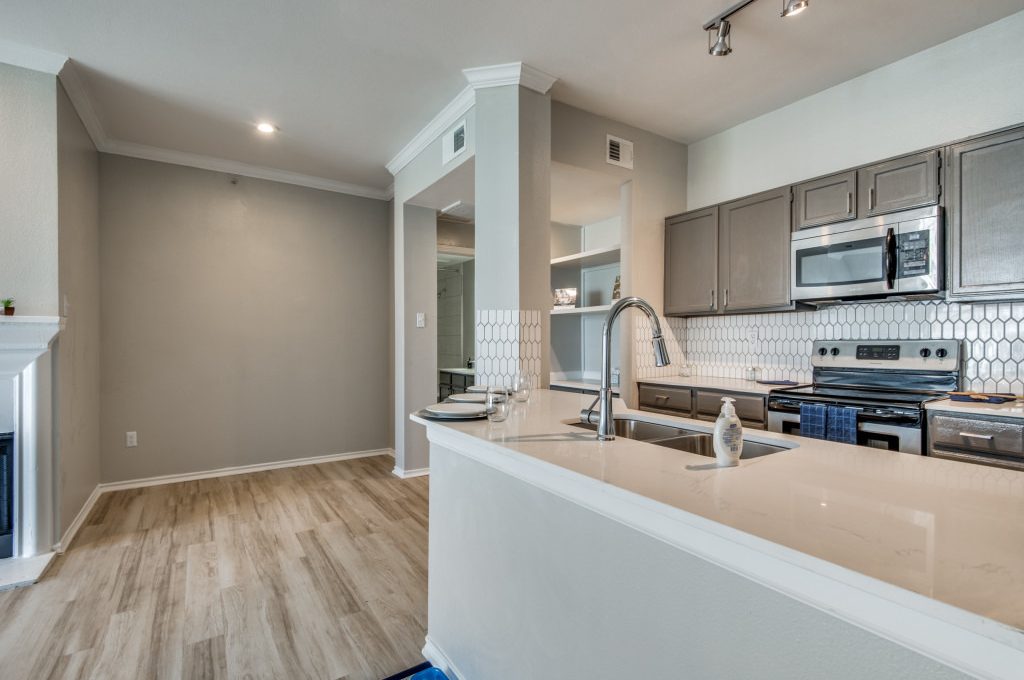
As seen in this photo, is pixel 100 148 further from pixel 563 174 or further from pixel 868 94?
pixel 868 94

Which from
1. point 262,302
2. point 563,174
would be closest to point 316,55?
point 563,174

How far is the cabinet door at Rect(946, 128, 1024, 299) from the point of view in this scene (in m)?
2.25

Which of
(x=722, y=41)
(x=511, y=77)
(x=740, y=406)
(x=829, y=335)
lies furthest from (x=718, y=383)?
(x=511, y=77)

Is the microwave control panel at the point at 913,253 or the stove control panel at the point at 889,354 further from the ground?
the microwave control panel at the point at 913,253

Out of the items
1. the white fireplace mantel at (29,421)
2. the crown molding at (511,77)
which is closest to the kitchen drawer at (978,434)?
the crown molding at (511,77)

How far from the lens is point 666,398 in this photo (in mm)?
3484

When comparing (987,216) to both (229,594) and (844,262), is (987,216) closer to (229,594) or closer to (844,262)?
(844,262)

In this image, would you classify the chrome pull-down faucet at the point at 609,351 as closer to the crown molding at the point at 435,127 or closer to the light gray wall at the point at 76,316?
the crown molding at the point at 435,127

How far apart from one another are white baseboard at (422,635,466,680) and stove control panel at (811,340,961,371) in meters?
2.81

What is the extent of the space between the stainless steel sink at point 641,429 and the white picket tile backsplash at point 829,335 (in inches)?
71.7

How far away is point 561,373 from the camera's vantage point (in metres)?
4.71

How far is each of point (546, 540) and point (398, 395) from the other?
129 inches

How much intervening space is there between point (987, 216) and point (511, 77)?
2.49m

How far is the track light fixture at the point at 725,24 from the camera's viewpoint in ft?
7.25
